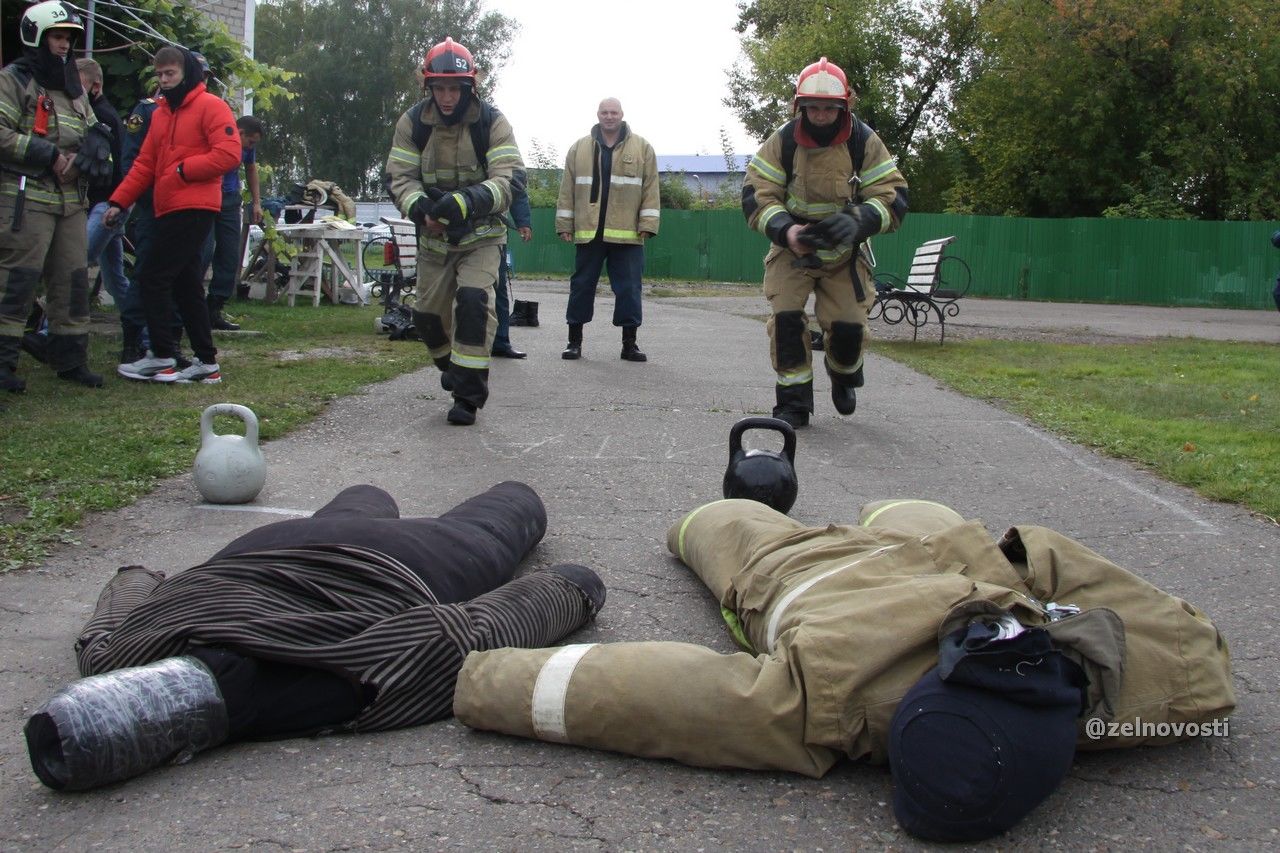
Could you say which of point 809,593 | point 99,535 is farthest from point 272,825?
point 99,535

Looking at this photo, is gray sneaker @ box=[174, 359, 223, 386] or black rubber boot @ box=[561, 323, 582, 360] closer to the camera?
gray sneaker @ box=[174, 359, 223, 386]

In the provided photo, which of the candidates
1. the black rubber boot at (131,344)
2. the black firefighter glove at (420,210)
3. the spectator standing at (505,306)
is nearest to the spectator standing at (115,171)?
the black rubber boot at (131,344)

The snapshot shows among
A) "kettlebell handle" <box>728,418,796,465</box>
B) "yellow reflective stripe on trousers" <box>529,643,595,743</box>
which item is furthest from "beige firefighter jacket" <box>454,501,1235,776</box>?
"kettlebell handle" <box>728,418,796,465</box>

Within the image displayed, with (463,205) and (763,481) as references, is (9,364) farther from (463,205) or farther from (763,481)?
(763,481)

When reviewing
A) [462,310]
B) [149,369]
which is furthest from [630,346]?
[149,369]

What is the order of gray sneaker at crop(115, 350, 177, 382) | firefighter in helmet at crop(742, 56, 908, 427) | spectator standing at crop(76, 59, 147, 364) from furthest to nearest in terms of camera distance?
spectator standing at crop(76, 59, 147, 364) → gray sneaker at crop(115, 350, 177, 382) → firefighter in helmet at crop(742, 56, 908, 427)

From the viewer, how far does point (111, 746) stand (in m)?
2.62

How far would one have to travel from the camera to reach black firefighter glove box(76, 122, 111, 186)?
7699mm

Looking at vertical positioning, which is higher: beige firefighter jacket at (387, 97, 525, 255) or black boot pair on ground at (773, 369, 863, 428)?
beige firefighter jacket at (387, 97, 525, 255)

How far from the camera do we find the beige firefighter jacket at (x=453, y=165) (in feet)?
24.5

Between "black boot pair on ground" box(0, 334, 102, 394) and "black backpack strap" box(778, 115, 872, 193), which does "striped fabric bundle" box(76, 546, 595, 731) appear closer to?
"black backpack strap" box(778, 115, 872, 193)

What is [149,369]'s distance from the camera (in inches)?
332

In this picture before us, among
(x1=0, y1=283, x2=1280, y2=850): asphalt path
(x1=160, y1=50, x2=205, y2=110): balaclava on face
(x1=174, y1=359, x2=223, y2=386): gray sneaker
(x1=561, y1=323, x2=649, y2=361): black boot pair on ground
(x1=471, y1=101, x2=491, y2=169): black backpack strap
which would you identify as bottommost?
(x1=0, y1=283, x2=1280, y2=850): asphalt path

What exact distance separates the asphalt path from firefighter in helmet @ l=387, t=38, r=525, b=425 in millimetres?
533
